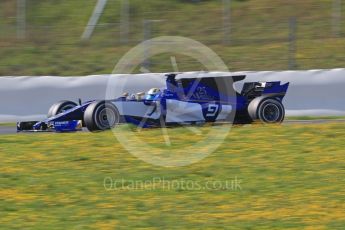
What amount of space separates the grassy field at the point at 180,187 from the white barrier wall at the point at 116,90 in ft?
18.8

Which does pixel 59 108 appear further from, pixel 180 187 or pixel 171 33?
pixel 171 33

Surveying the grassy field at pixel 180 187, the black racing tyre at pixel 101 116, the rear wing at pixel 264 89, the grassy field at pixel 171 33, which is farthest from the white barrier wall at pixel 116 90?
the grassy field at pixel 180 187

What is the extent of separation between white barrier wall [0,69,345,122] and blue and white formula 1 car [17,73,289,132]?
2711mm

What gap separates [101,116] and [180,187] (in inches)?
164

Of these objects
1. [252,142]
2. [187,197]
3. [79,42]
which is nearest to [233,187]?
[187,197]

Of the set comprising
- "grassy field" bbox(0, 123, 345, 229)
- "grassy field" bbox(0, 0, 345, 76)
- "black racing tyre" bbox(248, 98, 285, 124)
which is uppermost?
"grassy field" bbox(0, 0, 345, 76)

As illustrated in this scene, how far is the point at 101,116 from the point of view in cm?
1201

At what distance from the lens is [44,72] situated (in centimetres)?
1912

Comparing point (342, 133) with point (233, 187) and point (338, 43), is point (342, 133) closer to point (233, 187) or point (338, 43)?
point (233, 187)

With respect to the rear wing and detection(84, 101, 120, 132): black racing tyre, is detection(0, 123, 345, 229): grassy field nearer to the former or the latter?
detection(84, 101, 120, 132): black racing tyre

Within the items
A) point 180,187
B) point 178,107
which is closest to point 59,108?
point 178,107

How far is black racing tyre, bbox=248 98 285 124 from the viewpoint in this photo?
12.7 m

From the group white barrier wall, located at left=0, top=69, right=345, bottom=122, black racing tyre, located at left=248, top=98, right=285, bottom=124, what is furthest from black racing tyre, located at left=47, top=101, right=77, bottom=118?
black racing tyre, located at left=248, top=98, right=285, bottom=124

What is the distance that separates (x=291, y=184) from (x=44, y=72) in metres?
12.1
